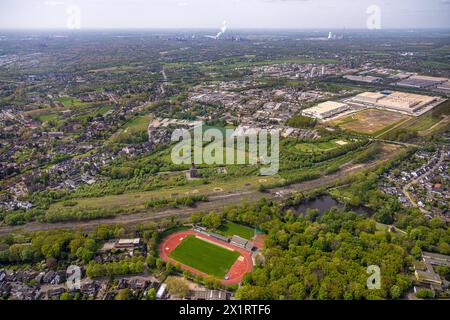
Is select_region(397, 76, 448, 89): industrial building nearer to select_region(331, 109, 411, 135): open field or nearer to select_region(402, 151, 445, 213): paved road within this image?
select_region(331, 109, 411, 135): open field

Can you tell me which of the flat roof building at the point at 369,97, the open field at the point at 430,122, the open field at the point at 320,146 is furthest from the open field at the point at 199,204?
the flat roof building at the point at 369,97

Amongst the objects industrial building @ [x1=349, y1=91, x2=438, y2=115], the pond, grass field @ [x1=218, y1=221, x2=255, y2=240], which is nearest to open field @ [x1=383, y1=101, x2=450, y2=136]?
industrial building @ [x1=349, y1=91, x2=438, y2=115]

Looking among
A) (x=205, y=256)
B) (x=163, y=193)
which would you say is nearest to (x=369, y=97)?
(x=163, y=193)

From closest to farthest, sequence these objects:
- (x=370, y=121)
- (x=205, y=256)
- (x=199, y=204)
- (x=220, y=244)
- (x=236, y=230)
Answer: (x=205, y=256) < (x=220, y=244) < (x=236, y=230) < (x=199, y=204) < (x=370, y=121)

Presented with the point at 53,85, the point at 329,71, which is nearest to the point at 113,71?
the point at 53,85

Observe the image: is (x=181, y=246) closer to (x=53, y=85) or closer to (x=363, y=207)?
(x=363, y=207)

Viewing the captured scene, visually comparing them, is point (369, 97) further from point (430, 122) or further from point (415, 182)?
point (415, 182)
